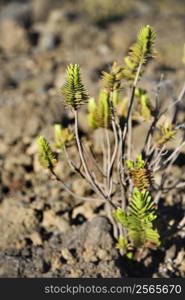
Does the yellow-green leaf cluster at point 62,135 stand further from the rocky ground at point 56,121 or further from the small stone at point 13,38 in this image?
the small stone at point 13,38

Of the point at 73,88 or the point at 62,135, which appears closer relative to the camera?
the point at 73,88

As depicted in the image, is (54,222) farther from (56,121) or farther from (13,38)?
(13,38)

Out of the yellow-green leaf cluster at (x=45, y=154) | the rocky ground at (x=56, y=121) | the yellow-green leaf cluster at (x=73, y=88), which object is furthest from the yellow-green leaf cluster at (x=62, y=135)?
the rocky ground at (x=56, y=121)

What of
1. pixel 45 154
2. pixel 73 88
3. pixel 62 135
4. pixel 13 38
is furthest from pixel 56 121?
pixel 13 38

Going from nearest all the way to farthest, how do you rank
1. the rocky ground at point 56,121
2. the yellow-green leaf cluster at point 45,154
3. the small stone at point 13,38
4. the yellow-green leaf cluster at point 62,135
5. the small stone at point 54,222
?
the yellow-green leaf cluster at point 45,154 < the yellow-green leaf cluster at point 62,135 < the rocky ground at point 56,121 < the small stone at point 54,222 < the small stone at point 13,38

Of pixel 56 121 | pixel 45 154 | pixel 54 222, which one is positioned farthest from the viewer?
pixel 56 121

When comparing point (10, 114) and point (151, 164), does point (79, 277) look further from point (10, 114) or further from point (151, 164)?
point (10, 114)

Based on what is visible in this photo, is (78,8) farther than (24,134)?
Yes

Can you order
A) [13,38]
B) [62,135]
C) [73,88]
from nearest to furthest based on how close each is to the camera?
[73,88], [62,135], [13,38]

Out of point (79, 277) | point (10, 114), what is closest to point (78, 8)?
point (10, 114)
